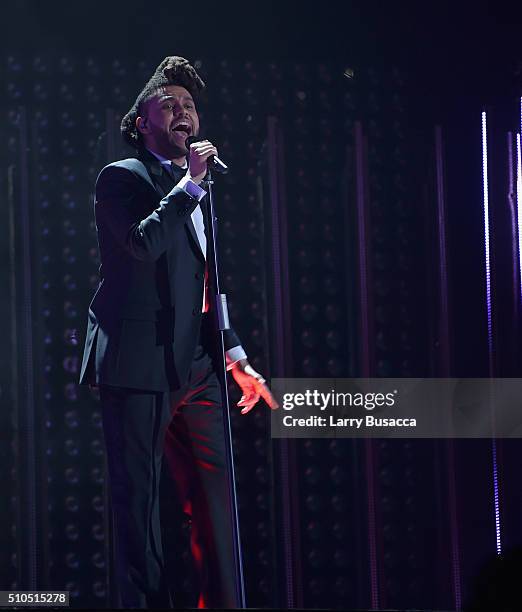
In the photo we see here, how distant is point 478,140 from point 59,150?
1568 millimetres

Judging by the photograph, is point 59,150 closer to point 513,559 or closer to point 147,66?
point 147,66

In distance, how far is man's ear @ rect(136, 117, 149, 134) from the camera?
310 centimetres

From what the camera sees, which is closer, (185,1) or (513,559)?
(513,559)

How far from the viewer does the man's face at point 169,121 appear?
10.1ft

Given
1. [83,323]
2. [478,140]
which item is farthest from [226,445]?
[478,140]

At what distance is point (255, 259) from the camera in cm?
318

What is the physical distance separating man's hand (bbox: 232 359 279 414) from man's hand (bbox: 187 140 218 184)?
0.69 metres

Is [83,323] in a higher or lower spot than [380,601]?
higher

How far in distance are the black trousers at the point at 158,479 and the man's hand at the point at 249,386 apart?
15 centimetres

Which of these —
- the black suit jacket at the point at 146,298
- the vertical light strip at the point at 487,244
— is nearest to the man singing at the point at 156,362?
the black suit jacket at the point at 146,298

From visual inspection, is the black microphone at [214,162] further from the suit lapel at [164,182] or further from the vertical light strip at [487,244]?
the vertical light strip at [487,244]

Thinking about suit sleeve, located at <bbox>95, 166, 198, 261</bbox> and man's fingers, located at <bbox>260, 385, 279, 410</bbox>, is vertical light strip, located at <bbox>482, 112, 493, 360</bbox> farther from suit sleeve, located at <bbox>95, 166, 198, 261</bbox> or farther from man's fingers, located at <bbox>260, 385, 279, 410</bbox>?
suit sleeve, located at <bbox>95, 166, 198, 261</bbox>

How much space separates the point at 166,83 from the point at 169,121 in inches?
6.6

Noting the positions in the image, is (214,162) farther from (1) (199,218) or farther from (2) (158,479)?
(2) (158,479)
